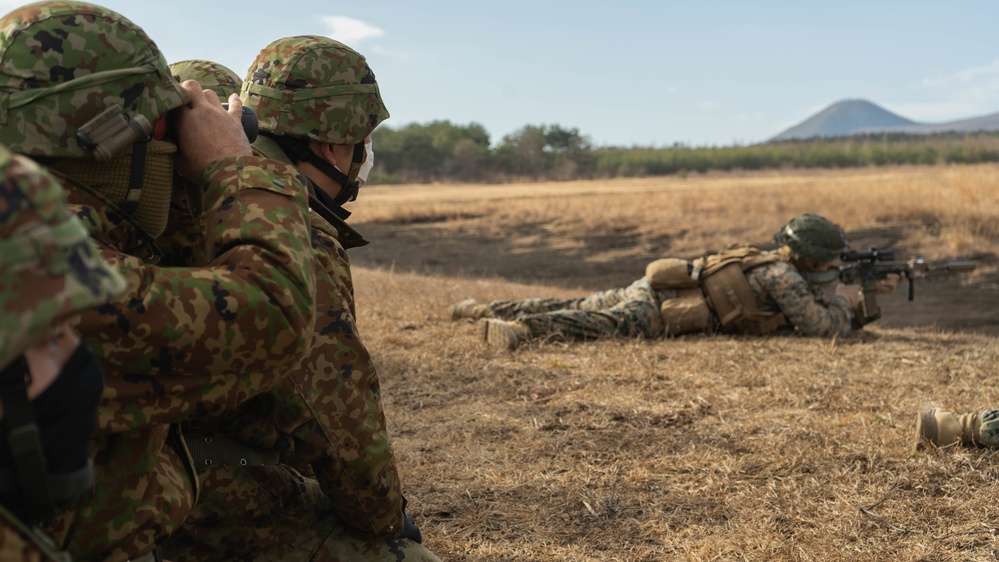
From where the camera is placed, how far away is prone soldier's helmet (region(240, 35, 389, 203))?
2715mm

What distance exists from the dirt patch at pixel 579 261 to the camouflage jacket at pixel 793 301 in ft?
12.3

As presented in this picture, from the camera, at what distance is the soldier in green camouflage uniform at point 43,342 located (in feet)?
3.35

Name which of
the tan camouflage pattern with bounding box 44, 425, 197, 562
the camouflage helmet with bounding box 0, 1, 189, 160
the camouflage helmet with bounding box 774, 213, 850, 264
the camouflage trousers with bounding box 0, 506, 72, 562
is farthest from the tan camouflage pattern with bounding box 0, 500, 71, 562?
the camouflage helmet with bounding box 774, 213, 850, 264

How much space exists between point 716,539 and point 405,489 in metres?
1.42

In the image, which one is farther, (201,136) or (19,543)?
(201,136)

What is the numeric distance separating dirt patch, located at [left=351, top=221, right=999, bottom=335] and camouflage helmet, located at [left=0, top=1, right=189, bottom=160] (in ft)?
33.7

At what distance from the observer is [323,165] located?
8.98 ft

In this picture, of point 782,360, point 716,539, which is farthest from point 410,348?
point 716,539

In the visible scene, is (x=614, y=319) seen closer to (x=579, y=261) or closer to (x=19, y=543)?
(x=19, y=543)

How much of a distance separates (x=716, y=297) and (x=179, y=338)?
237 inches

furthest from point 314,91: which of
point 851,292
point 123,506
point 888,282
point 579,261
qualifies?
Result: point 579,261

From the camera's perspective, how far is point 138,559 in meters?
1.72

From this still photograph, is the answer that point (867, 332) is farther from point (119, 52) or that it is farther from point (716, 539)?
point (119, 52)

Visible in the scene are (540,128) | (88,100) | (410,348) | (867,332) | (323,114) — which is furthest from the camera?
(540,128)
